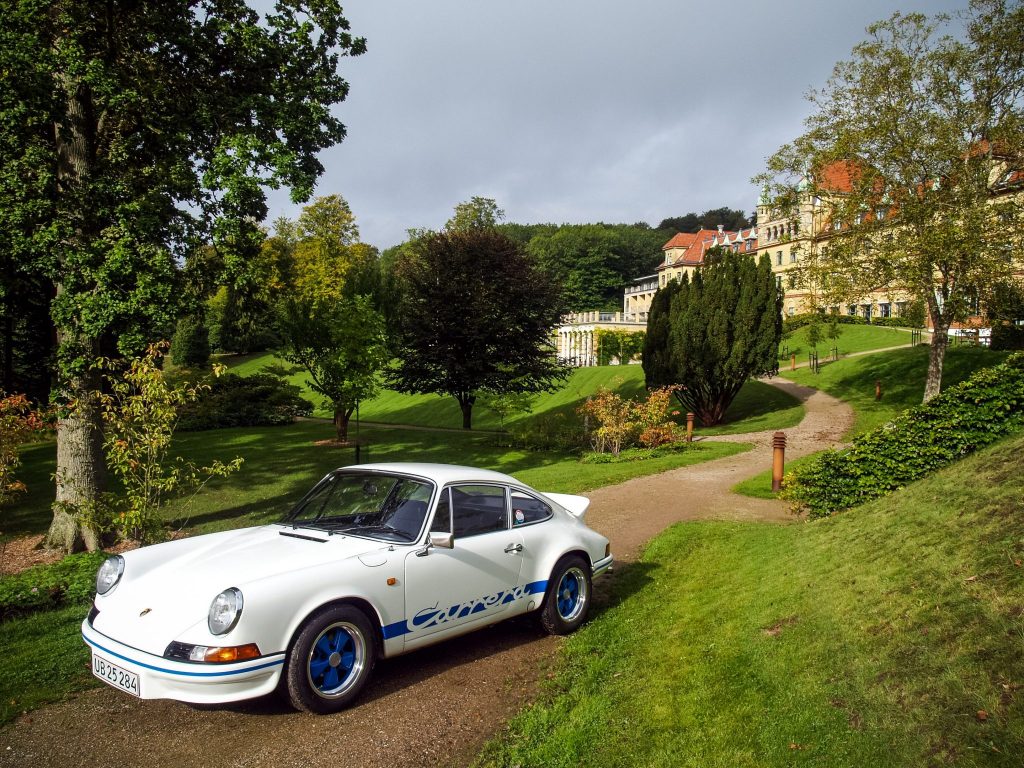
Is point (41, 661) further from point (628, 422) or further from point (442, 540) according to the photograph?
point (628, 422)

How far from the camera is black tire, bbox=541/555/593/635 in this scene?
245 inches

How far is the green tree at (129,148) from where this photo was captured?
10.3m

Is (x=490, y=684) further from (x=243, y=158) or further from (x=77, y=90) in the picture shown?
(x=77, y=90)

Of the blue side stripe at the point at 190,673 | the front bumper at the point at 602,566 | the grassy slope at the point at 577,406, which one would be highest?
the blue side stripe at the point at 190,673

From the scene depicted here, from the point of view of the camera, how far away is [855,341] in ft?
149

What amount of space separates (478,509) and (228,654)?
7.65 feet

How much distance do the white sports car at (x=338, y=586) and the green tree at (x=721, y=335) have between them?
761 inches

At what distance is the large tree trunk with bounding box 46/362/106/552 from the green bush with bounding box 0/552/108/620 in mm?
2962

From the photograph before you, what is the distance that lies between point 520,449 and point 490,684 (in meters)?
18.3

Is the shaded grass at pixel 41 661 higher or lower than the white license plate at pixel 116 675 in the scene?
lower

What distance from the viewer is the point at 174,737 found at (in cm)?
429

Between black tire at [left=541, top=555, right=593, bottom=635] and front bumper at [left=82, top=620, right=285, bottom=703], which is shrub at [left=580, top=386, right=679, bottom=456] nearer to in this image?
black tire at [left=541, top=555, right=593, bottom=635]

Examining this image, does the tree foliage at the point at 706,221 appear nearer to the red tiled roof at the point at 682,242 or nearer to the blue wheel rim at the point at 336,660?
the red tiled roof at the point at 682,242

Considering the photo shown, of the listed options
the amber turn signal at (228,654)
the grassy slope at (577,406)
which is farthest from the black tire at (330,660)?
the grassy slope at (577,406)
